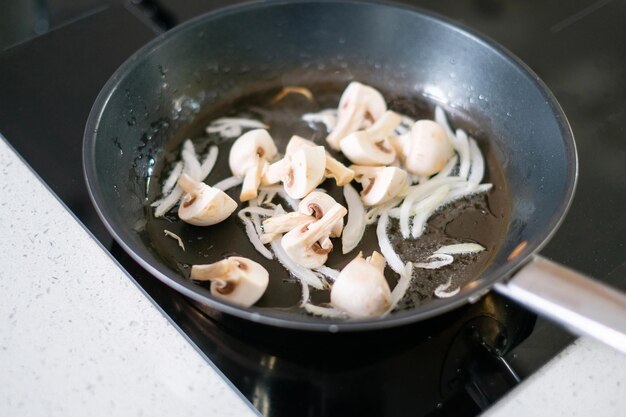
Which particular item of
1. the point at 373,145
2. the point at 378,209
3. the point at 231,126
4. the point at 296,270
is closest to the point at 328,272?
the point at 296,270

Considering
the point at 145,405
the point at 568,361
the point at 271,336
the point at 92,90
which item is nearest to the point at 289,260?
the point at 271,336

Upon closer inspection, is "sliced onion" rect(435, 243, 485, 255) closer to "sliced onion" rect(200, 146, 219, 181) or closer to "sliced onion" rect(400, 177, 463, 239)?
"sliced onion" rect(400, 177, 463, 239)

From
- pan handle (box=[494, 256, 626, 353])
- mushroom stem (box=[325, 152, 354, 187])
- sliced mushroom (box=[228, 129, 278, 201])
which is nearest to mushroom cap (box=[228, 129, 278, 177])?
sliced mushroom (box=[228, 129, 278, 201])

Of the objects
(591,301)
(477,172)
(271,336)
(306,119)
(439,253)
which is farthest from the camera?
(306,119)

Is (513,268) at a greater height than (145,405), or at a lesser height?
greater

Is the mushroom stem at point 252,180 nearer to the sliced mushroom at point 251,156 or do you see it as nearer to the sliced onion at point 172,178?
the sliced mushroom at point 251,156

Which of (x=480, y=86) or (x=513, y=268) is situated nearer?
(x=513, y=268)

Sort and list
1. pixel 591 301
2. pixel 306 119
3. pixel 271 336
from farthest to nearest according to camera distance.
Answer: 1. pixel 306 119
2. pixel 271 336
3. pixel 591 301

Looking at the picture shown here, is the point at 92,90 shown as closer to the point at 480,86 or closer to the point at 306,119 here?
the point at 306,119
